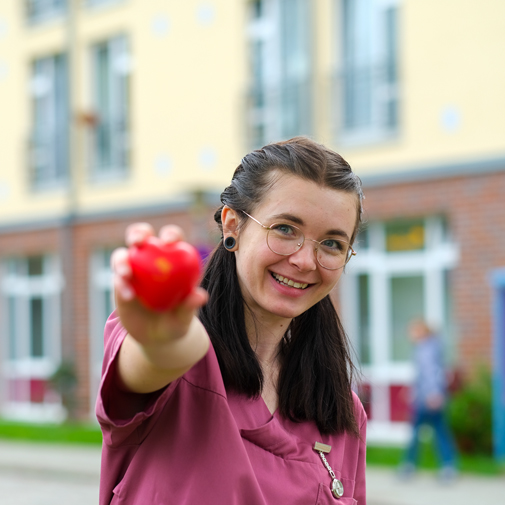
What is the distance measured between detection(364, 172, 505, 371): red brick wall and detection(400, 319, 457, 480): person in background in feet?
4.91

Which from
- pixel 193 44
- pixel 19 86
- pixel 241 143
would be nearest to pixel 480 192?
pixel 241 143

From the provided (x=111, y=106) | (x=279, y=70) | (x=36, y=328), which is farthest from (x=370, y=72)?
(x=36, y=328)

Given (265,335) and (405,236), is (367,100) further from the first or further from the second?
(265,335)

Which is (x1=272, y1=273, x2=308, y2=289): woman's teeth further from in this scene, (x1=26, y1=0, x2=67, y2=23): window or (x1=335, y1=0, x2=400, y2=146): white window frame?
(x1=26, y1=0, x2=67, y2=23): window

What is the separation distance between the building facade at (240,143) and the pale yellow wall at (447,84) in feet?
0.06

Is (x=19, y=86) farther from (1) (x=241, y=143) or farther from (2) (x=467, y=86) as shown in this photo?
(2) (x=467, y=86)

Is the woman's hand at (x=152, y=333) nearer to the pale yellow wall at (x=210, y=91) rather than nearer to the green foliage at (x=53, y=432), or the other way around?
the pale yellow wall at (x=210, y=91)

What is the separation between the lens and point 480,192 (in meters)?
10.5

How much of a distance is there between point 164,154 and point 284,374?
41.3ft

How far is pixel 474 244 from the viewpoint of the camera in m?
10.5

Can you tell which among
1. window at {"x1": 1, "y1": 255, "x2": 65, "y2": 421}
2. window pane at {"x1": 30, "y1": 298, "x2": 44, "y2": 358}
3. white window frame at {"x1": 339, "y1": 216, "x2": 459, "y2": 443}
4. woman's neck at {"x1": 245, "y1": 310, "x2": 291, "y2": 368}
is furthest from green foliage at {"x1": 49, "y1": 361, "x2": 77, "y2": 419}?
woman's neck at {"x1": 245, "y1": 310, "x2": 291, "y2": 368}

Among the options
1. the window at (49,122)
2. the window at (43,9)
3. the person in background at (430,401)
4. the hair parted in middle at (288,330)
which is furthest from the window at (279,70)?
the hair parted in middle at (288,330)

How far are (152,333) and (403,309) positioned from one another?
1083cm

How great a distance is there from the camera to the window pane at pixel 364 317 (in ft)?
39.7
